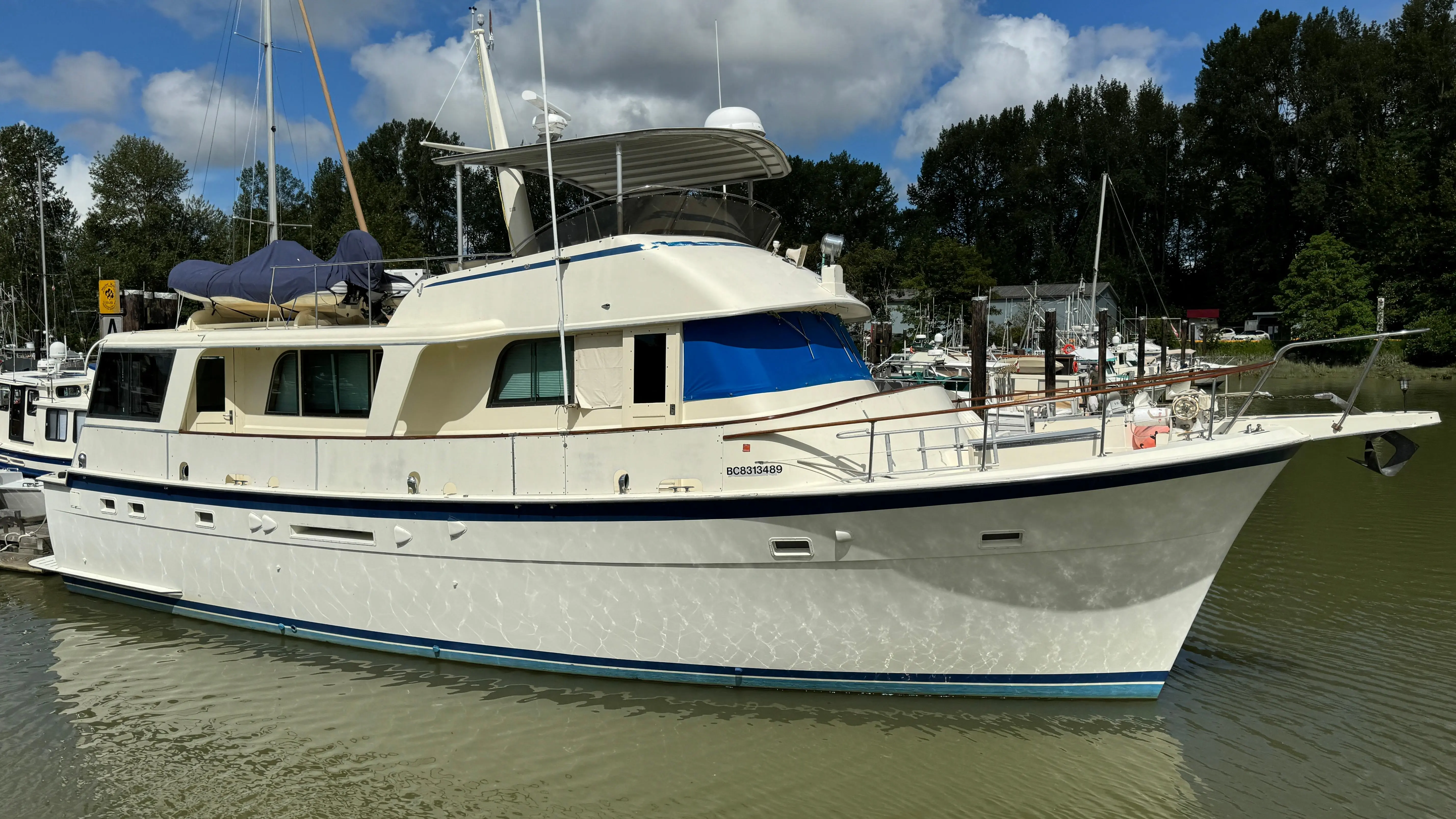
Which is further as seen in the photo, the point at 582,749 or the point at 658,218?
the point at 658,218

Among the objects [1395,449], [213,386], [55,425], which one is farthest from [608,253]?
[55,425]

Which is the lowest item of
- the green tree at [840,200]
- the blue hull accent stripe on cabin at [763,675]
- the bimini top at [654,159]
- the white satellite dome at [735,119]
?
the blue hull accent stripe on cabin at [763,675]

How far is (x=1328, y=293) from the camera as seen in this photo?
4262 cm

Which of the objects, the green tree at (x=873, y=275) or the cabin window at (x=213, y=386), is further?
the green tree at (x=873, y=275)

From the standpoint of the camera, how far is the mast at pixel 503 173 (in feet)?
32.2

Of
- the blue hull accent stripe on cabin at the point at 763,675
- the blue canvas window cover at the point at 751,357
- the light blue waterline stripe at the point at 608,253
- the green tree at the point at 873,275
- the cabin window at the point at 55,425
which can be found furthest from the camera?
the green tree at the point at 873,275

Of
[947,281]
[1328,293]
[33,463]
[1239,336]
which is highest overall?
[947,281]

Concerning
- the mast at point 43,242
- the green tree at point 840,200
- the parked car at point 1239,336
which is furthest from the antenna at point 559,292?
the green tree at point 840,200

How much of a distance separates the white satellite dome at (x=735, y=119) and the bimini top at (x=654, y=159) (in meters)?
0.48

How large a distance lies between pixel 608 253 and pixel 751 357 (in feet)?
5.10

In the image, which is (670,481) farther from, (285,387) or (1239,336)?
(1239,336)

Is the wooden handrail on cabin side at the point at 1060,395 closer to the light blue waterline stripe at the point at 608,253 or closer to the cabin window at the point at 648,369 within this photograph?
the cabin window at the point at 648,369

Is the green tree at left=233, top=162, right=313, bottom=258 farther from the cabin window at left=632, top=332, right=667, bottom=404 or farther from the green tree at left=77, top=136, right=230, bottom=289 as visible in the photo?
the cabin window at left=632, top=332, right=667, bottom=404

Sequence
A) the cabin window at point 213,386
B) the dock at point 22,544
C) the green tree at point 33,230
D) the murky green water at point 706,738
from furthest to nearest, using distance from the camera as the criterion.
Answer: the green tree at point 33,230 < the dock at point 22,544 < the cabin window at point 213,386 < the murky green water at point 706,738
